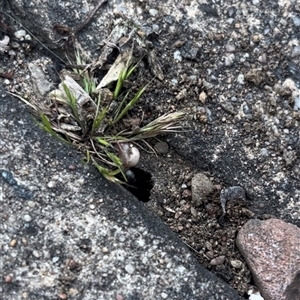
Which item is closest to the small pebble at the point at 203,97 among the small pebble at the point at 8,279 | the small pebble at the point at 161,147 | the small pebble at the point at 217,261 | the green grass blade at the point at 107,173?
the small pebble at the point at 161,147

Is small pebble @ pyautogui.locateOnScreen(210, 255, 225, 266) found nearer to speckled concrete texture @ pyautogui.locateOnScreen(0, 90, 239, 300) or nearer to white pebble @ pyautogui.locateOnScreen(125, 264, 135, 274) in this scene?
speckled concrete texture @ pyautogui.locateOnScreen(0, 90, 239, 300)

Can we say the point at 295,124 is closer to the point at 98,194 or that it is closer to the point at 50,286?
the point at 98,194

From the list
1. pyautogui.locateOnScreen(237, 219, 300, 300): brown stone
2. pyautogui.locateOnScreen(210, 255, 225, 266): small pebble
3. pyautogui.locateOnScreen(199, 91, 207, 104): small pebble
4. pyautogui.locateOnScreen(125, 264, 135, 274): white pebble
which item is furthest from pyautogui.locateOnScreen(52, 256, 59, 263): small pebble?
pyautogui.locateOnScreen(199, 91, 207, 104): small pebble

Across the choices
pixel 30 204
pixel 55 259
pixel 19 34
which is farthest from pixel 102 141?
pixel 19 34

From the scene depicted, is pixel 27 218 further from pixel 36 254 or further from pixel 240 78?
pixel 240 78

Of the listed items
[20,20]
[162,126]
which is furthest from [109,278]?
[20,20]

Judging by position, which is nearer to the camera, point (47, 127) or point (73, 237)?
point (73, 237)
